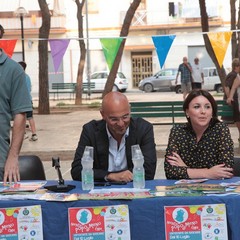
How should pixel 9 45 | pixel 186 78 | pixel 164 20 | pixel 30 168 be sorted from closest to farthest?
pixel 30 168 < pixel 9 45 < pixel 186 78 < pixel 164 20

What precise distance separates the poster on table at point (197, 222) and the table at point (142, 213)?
3cm

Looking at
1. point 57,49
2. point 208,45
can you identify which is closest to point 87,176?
point 57,49

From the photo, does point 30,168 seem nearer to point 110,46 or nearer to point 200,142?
point 200,142

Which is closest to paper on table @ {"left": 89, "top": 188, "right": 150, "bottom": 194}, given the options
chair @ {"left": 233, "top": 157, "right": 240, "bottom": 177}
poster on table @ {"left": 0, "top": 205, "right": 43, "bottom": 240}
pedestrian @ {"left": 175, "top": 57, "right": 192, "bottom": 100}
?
poster on table @ {"left": 0, "top": 205, "right": 43, "bottom": 240}

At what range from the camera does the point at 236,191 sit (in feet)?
12.4

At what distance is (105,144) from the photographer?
4.64m

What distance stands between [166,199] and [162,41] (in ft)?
32.4

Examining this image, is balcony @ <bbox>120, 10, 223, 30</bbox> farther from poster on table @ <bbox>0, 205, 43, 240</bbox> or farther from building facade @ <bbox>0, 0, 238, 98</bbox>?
poster on table @ <bbox>0, 205, 43, 240</bbox>

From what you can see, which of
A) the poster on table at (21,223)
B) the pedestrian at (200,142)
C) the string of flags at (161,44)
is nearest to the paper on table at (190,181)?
the pedestrian at (200,142)

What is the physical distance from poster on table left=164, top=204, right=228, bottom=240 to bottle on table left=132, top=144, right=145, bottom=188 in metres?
0.45

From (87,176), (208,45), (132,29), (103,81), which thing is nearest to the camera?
(87,176)

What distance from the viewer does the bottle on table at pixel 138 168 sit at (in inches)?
162

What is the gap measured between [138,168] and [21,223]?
2.70ft

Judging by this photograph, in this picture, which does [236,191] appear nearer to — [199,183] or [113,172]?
[199,183]
